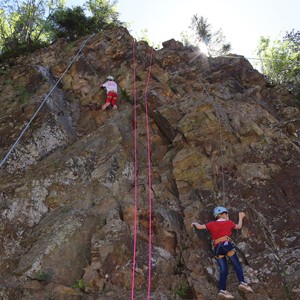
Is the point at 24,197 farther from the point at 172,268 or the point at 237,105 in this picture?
the point at 237,105

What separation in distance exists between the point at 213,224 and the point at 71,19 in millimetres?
14504

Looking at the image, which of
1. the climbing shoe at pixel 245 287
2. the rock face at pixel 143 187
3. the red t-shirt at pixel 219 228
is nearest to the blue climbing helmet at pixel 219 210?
the red t-shirt at pixel 219 228

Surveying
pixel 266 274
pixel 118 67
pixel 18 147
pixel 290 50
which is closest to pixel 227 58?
pixel 118 67

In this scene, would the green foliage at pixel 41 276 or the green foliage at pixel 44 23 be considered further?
the green foliage at pixel 44 23

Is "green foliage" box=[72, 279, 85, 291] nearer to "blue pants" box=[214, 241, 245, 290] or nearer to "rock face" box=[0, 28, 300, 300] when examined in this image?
"rock face" box=[0, 28, 300, 300]

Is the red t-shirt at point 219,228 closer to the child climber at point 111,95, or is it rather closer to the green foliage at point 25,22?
the child climber at point 111,95

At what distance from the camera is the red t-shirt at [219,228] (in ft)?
20.5

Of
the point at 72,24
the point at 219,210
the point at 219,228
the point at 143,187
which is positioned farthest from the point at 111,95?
the point at 72,24

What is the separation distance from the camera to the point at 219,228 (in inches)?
248

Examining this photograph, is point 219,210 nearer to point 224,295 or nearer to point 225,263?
point 225,263

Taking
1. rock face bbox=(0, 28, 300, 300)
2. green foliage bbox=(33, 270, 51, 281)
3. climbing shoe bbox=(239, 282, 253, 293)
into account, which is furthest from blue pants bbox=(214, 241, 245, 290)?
green foliage bbox=(33, 270, 51, 281)

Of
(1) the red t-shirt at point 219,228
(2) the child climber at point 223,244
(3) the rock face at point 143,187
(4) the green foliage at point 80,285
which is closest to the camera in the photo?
(2) the child climber at point 223,244

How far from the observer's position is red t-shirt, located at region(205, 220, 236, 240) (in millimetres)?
6250

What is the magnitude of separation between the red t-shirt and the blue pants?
0.67 ft
